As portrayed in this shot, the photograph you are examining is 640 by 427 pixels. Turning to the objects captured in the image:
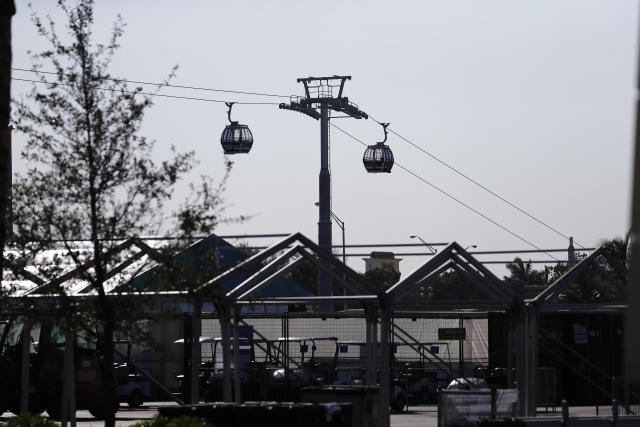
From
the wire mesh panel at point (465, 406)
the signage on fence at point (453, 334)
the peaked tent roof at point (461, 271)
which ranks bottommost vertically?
the wire mesh panel at point (465, 406)

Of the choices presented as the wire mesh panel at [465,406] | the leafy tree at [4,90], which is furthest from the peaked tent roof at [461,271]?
the leafy tree at [4,90]

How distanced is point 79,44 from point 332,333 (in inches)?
847

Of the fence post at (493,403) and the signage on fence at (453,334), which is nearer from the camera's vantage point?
the fence post at (493,403)

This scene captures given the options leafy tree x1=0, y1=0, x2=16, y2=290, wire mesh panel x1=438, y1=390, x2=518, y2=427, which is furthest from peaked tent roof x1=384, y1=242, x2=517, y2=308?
leafy tree x1=0, y1=0, x2=16, y2=290

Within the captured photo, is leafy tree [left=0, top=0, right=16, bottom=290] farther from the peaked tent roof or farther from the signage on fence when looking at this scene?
the signage on fence

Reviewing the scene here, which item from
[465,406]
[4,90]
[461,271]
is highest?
[4,90]

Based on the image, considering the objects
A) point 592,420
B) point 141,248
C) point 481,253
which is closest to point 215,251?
point 141,248

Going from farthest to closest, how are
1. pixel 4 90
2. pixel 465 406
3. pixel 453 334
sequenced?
pixel 453 334 < pixel 465 406 < pixel 4 90

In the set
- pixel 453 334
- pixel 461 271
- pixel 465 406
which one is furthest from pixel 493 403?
pixel 453 334

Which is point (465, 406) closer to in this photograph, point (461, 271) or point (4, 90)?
→ point (461, 271)

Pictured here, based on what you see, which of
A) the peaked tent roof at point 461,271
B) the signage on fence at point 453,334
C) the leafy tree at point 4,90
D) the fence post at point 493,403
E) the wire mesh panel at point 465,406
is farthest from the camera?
the signage on fence at point 453,334

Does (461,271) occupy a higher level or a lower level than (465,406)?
higher

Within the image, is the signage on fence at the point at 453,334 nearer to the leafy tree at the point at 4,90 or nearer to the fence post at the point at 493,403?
the fence post at the point at 493,403

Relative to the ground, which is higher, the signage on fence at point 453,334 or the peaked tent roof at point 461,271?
the peaked tent roof at point 461,271
